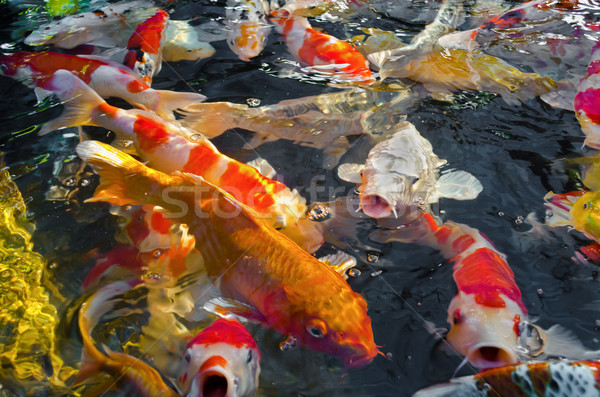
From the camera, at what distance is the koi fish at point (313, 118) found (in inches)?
125

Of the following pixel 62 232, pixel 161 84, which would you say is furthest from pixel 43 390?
pixel 161 84

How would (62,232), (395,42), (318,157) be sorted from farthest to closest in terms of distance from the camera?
(395,42)
(318,157)
(62,232)

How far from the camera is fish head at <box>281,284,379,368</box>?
1859 mm

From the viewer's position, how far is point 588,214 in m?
2.43

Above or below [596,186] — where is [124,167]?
above

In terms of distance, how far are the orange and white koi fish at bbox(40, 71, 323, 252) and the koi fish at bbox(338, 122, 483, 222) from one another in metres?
0.39

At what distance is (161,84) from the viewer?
3676 mm

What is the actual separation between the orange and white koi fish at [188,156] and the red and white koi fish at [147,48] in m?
0.54

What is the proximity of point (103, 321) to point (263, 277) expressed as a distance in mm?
855

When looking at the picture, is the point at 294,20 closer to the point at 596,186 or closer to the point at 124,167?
the point at 124,167

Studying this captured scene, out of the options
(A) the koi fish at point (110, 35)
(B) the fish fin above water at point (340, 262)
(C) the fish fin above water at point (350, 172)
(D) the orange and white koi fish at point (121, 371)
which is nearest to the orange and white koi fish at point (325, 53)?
(A) the koi fish at point (110, 35)

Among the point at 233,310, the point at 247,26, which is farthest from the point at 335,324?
the point at 247,26

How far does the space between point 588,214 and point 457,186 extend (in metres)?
0.71

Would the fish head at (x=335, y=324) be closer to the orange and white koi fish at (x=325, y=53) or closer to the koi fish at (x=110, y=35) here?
the orange and white koi fish at (x=325, y=53)
